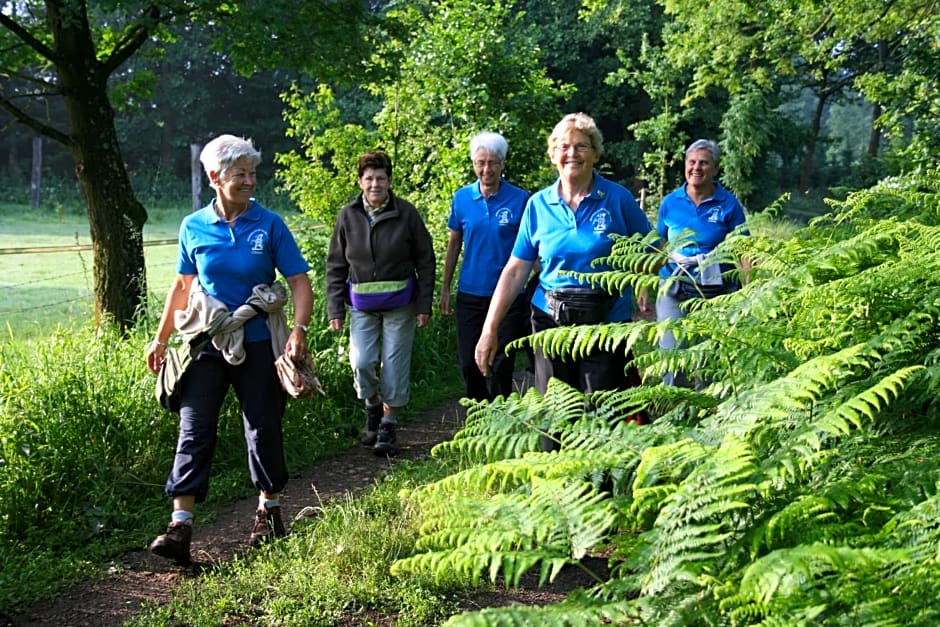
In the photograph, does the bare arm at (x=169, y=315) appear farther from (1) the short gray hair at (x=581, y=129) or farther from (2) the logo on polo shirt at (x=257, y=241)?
(1) the short gray hair at (x=581, y=129)

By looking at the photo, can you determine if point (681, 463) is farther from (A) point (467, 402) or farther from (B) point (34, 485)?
(B) point (34, 485)

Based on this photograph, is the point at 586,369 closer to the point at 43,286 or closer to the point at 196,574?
the point at 196,574

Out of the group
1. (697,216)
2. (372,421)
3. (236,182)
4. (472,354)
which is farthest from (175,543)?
(697,216)

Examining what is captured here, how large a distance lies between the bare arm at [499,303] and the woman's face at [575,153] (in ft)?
1.81

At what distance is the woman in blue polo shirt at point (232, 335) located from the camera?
440 centimetres

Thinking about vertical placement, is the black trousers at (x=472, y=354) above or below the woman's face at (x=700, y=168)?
below

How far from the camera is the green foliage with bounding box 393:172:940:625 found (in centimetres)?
183

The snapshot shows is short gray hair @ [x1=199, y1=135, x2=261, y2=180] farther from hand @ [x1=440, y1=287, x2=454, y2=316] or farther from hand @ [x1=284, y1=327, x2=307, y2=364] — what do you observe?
hand @ [x1=440, y1=287, x2=454, y2=316]

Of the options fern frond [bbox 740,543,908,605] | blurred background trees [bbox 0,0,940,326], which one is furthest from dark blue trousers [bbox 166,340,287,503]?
blurred background trees [bbox 0,0,940,326]

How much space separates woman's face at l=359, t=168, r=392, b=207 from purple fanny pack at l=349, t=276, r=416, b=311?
1.83ft

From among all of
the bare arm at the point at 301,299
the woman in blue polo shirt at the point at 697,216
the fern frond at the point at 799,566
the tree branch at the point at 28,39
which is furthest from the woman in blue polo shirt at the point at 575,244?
the tree branch at the point at 28,39

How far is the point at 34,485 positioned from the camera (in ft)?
15.7

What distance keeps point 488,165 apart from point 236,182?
2.29 metres

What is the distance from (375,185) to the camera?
618 centimetres
